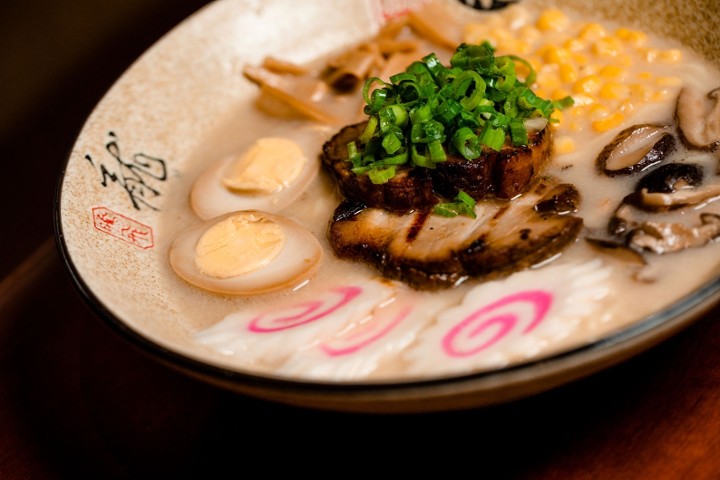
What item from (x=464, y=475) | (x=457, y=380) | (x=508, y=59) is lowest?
(x=464, y=475)

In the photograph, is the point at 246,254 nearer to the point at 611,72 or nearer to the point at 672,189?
the point at 672,189

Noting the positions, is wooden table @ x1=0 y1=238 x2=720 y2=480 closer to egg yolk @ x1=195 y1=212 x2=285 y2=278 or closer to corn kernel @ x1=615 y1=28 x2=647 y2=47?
egg yolk @ x1=195 y1=212 x2=285 y2=278

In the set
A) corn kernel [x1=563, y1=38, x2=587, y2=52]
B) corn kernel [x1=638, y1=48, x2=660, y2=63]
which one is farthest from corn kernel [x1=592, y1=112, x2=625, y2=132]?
corn kernel [x1=563, y1=38, x2=587, y2=52]

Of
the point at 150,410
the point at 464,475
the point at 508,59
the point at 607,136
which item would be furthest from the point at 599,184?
the point at 150,410

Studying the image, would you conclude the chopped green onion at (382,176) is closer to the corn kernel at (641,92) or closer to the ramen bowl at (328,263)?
the ramen bowl at (328,263)

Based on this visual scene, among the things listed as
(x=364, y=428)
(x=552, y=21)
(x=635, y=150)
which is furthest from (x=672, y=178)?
(x=552, y=21)

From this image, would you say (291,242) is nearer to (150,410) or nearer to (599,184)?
(150,410)
